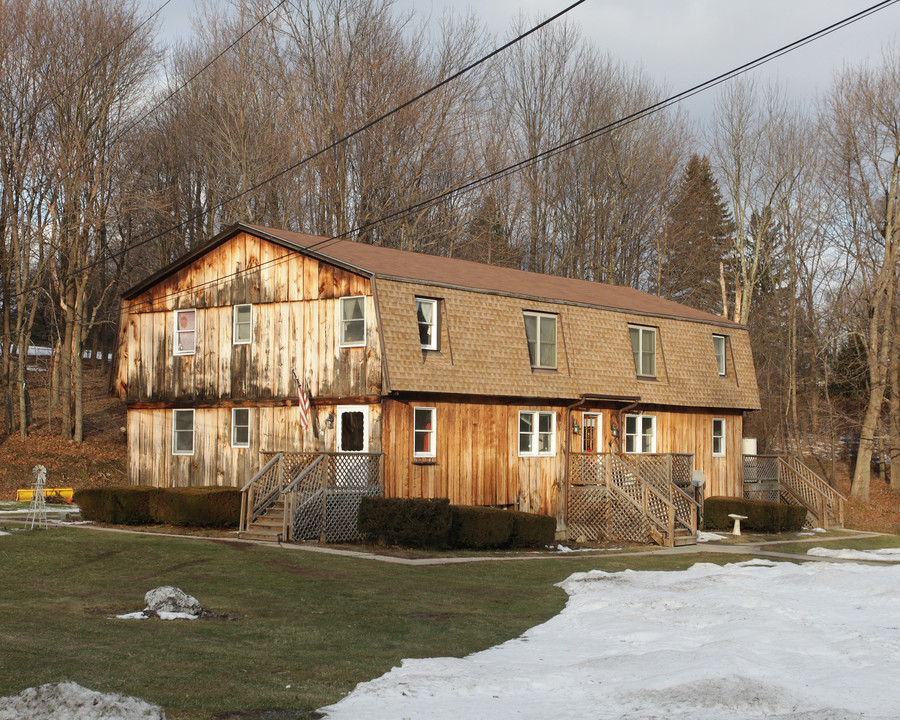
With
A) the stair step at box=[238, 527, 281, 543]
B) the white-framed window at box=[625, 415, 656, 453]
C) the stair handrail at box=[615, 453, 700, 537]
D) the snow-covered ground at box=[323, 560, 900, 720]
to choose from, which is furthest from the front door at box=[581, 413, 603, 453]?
the snow-covered ground at box=[323, 560, 900, 720]

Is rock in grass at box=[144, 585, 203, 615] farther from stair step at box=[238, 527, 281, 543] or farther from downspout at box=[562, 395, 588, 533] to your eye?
downspout at box=[562, 395, 588, 533]

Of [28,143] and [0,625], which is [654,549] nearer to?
[0,625]

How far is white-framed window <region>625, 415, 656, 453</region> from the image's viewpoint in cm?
3070

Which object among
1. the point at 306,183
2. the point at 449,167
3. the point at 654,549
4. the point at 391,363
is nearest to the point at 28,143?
the point at 306,183

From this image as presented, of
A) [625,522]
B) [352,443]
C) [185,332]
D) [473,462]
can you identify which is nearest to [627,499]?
[625,522]

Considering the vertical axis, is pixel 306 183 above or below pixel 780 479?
above

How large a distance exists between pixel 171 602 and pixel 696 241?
52.5 m

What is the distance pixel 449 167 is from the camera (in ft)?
164

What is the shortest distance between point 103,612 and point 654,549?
15.1 m

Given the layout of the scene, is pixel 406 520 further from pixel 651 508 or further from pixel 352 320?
pixel 651 508

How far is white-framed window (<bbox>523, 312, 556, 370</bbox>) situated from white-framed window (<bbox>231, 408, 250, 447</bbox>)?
8.01 m

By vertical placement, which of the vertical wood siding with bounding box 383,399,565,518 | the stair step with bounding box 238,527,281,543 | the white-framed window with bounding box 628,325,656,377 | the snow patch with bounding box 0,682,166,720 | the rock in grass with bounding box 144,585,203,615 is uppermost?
the white-framed window with bounding box 628,325,656,377

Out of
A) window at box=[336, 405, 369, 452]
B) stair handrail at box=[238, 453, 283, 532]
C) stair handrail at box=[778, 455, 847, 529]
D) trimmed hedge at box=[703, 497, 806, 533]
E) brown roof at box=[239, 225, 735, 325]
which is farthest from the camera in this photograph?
stair handrail at box=[778, 455, 847, 529]

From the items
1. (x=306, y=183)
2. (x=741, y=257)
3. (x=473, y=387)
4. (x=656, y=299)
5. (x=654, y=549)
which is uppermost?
(x=306, y=183)
